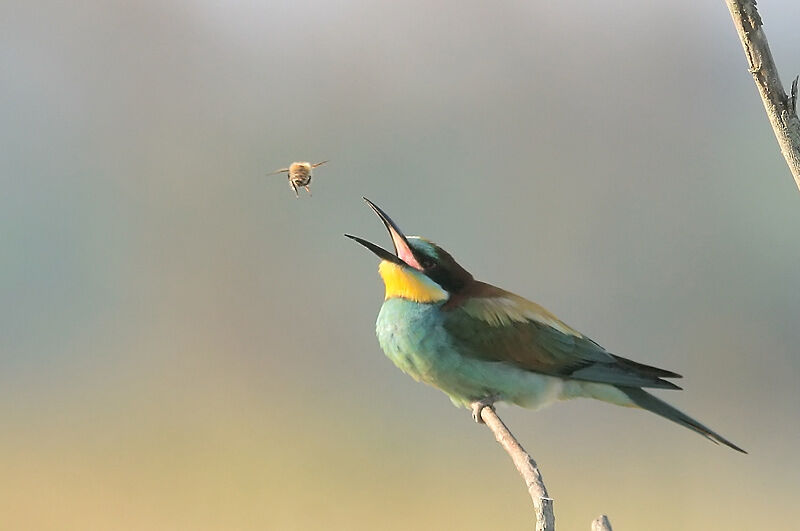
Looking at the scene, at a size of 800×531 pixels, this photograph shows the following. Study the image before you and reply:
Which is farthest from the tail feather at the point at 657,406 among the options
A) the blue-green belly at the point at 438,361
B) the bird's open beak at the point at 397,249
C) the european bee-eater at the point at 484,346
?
the bird's open beak at the point at 397,249

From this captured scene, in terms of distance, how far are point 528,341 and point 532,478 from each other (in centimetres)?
63

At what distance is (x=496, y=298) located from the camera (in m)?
1.47

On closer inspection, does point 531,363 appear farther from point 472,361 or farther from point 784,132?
point 784,132

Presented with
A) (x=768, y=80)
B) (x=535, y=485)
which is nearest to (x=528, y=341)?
(x=535, y=485)

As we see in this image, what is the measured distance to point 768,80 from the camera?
2.54ft

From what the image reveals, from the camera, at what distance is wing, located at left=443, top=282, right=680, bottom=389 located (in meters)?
1.47

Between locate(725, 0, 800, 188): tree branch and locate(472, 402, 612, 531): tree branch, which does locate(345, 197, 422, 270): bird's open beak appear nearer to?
locate(472, 402, 612, 531): tree branch

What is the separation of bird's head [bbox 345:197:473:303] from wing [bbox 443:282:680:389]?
0.03 meters

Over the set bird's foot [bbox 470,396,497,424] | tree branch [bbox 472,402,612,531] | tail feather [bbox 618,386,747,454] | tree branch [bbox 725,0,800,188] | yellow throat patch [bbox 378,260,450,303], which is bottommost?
tail feather [bbox 618,386,747,454]

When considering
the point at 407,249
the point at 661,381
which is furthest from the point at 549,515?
the point at 661,381

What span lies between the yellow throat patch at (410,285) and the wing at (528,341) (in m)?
0.03

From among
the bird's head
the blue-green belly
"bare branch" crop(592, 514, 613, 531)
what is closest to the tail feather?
the blue-green belly

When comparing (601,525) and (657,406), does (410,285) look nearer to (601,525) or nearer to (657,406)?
(657,406)

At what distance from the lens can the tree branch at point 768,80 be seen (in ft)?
2.50
